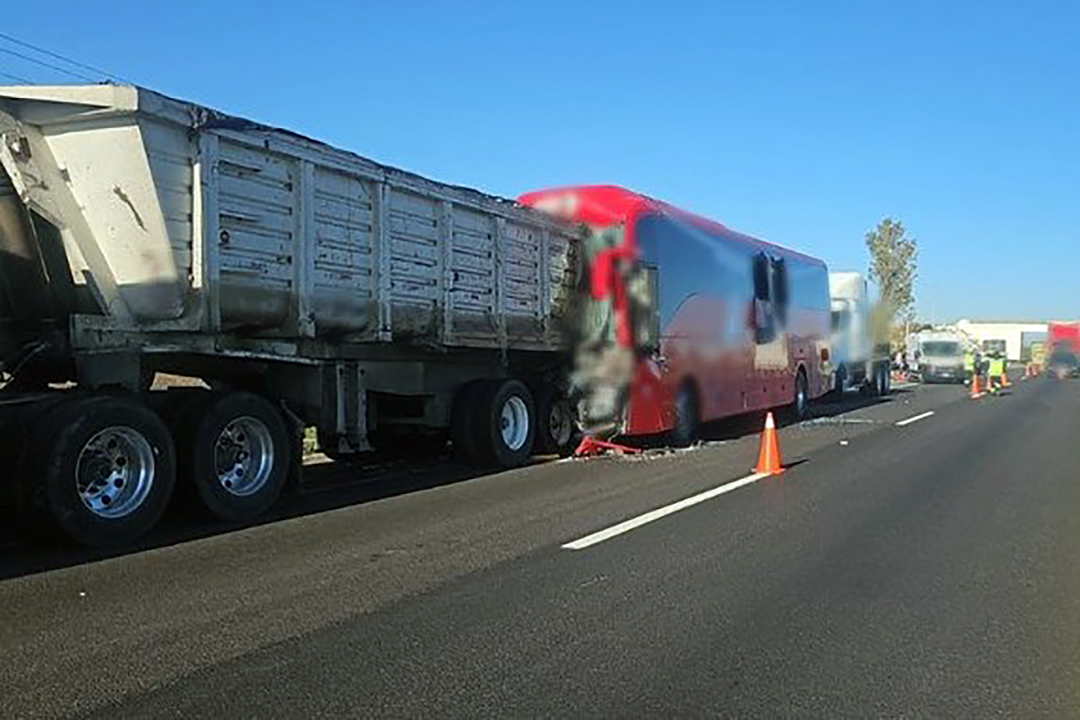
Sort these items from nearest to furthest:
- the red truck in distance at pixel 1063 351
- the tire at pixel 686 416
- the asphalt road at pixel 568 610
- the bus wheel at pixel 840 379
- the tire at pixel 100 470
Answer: the asphalt road at pixel 568 610 < the tire at pixel 100 470 < the tire at pixel 686 416 < the bus wheel at pixel 840 379 < the red truck in distance at pixel 1063 351

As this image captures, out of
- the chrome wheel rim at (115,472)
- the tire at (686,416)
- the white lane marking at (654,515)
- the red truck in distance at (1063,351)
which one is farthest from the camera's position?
the red truck in distance at (1063,351)

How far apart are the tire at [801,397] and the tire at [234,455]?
48.8ft

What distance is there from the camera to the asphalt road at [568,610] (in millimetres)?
4797

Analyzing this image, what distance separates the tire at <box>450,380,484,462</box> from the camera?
13148 millimetres

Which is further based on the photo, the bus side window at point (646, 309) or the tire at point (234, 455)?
the bus side window at point (646, 309)

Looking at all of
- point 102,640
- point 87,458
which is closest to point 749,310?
point 87,458

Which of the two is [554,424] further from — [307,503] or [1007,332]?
[1007,332]

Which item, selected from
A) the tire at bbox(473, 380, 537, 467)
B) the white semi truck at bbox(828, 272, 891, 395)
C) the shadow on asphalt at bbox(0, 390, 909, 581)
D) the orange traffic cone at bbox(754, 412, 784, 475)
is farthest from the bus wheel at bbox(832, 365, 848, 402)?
the tire at bbox(473, 380, 537, 467)

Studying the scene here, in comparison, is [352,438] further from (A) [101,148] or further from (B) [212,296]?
(A) [101,148]

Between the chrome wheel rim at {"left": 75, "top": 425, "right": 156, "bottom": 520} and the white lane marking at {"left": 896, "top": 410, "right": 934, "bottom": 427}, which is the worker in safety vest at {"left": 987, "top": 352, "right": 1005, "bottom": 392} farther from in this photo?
the chrome wheel rim at {"left": 75, "top": 425, "right": 156, "bottom": 520}

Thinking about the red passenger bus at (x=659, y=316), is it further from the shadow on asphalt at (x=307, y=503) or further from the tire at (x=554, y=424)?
the shadow on asphalt at (x=307, y=503)

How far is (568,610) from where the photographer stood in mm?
6230

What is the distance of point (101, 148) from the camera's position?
832cm

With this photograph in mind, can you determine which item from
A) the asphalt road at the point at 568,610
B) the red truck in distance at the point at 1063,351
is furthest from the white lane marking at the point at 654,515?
the red truck in distance at the point at 1063,351
